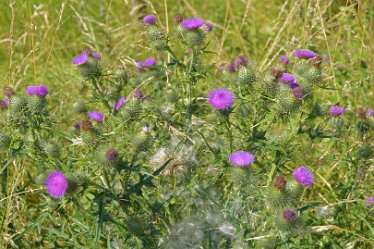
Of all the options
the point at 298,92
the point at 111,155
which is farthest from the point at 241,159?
the point at 111,155

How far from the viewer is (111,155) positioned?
71.4 inches

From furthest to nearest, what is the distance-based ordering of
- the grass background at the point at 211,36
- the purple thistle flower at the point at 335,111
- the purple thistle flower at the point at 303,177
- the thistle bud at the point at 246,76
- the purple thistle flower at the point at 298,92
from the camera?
1. the grass background at the point at 211,36
2. the purple thistle flower at the point at 335,111
3. the thistle bud at the point at 246,76
4. the purple thistle flower at the point at 298,92
5. the purple thistle flower at the point at 303,177

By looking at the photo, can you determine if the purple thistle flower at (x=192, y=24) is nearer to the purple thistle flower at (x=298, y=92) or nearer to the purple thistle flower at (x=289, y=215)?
the purple thistle flower at (x=298, y=92)

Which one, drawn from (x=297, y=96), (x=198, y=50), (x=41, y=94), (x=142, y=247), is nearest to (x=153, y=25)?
(x=198, y=50)

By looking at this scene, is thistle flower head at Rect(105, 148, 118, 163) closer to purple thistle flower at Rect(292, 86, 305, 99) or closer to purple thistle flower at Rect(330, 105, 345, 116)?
purple thistle flower at Rect(292, 86, 305, 99)

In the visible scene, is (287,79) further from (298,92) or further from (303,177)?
(303,177)

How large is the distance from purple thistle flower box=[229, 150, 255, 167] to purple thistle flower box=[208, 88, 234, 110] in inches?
7.3

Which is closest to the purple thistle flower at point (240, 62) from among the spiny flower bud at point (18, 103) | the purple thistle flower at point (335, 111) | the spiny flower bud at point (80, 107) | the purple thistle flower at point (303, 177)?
the purple thistle flower at point (335, 111)

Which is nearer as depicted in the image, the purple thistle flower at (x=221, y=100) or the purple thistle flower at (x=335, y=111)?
the purple thistle flower at (x=221, y=100)

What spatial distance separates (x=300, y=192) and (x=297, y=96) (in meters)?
0.35

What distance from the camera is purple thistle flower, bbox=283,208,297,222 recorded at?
178 cm

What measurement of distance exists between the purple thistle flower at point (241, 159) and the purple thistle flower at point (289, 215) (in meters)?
0.24

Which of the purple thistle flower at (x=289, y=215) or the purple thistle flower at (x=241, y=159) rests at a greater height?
the purple thistle flower at (x=289, y=215)

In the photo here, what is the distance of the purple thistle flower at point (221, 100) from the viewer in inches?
83.3
